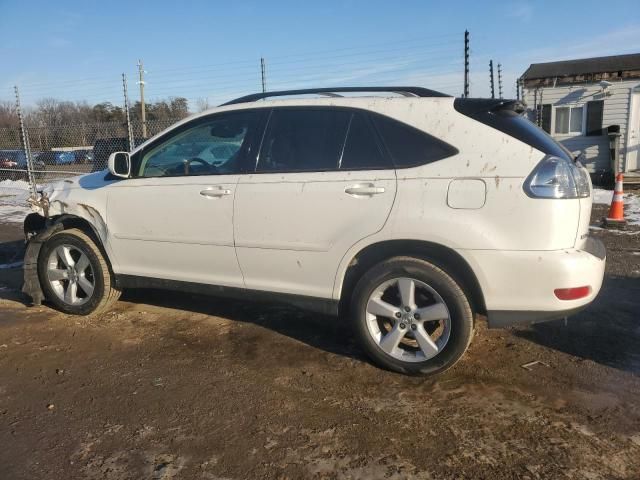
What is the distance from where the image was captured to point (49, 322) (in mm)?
4625

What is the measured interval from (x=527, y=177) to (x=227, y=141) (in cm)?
223

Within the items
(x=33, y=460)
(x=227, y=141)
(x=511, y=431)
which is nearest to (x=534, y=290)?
(x=511, y=431)

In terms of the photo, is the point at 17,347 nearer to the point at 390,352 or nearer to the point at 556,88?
the point at 390,352

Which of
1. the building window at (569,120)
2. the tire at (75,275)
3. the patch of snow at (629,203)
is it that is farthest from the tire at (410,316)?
the building window at (569,120)

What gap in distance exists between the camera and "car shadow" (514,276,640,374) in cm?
372

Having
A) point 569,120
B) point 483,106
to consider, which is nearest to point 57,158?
point 569,120

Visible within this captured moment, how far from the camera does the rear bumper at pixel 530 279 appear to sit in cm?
308

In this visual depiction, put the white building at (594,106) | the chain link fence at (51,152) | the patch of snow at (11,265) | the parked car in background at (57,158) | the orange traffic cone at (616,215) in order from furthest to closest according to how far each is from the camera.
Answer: the parked car in background at (57,158), the white building at (594,106), the chain link fence at (51,152), the orange traffic cone at (616,215), the patch of snow at (11,265)

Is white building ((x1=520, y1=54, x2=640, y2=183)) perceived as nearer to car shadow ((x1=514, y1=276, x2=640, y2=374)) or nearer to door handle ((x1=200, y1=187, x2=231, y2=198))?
car shadow ((x1=514, y1=276, x2=640, y2=374))

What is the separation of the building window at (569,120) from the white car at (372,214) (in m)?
13.6

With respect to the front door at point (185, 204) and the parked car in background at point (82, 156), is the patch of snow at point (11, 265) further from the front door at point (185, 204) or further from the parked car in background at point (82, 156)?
the parked car in background at point (82, 156)

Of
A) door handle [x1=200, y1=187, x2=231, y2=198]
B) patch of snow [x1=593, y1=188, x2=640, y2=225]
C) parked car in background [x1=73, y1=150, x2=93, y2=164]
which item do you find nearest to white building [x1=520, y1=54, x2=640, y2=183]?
patch of snow [x1=593, y1=188, x2=640, y2=225]

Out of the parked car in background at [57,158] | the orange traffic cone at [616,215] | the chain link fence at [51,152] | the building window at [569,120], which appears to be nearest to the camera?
the orange traffic cone at [616,215]

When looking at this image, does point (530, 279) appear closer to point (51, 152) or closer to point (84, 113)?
point (51, 152)
